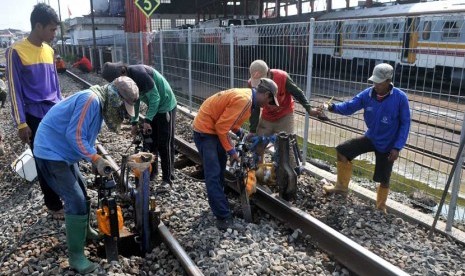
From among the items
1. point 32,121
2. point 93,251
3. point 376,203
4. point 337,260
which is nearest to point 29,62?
point 32,121

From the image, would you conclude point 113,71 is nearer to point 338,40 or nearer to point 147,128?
point 147,128

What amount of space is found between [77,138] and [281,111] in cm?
347

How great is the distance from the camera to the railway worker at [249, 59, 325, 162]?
5703 millimetres

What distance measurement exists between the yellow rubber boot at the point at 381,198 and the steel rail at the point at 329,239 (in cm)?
103

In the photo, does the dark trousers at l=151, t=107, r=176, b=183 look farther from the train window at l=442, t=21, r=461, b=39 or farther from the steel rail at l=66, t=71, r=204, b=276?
the train window at l=442, t=21, r=461, b=39

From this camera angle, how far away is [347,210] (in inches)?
199

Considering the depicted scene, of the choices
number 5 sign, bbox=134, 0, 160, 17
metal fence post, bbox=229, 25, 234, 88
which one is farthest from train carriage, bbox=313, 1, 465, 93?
number 5 sign, bbox=134, 0, 160, 17

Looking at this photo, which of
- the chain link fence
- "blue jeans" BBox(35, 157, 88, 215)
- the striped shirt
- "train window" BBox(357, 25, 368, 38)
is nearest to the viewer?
"blue jeans" BBox(35, 157, 88, 215)

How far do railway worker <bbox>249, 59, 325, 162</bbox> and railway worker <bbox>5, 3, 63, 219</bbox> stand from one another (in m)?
2.45

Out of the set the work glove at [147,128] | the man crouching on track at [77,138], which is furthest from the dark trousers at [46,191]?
the work glove at [147,128]

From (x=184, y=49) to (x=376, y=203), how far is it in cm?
749

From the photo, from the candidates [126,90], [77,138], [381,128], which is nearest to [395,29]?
[381,128]

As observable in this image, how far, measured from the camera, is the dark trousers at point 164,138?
5836 millimetres

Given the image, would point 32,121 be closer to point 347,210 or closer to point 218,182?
point 218,182
